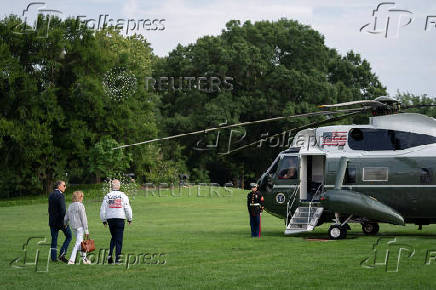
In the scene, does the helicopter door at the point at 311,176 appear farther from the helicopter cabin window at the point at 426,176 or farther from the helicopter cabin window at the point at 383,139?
the helicopter cabin window at the point at 426,176

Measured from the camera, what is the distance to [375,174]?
24500 millimetres

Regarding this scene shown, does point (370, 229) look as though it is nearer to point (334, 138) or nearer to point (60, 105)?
point (334, 138)

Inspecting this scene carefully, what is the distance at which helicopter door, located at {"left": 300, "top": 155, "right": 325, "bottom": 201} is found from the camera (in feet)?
84.8

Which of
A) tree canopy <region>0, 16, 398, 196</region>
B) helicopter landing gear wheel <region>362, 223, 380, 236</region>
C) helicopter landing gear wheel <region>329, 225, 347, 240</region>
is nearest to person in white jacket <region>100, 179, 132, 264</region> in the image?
helicopter landing gear wheel <region>329, 225, 347, 240</region>

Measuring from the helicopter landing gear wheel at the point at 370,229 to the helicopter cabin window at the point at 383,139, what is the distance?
3325 millimetres

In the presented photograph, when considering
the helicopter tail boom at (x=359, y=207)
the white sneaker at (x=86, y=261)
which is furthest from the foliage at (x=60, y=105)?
the white sneaker at (x=86, y=261)

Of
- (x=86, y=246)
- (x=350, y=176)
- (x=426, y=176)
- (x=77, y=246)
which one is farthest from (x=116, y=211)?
(x=426, y=176)

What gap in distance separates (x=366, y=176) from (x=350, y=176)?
0.55m

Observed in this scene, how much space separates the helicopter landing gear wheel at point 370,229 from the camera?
26.5 metres

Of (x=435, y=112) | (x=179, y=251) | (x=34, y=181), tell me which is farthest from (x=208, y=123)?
(x=179, y=251)

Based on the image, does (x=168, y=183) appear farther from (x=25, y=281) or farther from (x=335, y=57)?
(x=25, y=281)

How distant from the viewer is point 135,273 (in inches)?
648

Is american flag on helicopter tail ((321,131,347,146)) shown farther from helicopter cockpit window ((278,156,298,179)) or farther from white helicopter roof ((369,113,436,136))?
white helicopter roof ((369,113,436,136))

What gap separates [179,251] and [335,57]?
67003 millimetres
